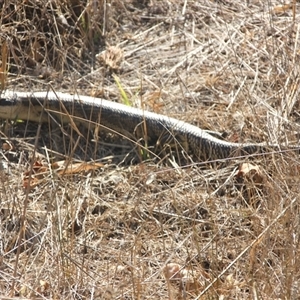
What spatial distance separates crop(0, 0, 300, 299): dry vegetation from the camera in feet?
9.68

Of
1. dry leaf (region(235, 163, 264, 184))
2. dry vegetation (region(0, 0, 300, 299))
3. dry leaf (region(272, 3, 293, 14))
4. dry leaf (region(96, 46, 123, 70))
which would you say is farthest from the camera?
dry leaf (region(272, 3, 293, 14))

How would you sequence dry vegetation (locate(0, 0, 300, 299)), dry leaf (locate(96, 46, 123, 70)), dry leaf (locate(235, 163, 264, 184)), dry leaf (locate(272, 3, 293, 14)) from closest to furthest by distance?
dry vegetation (locate(0, 0, 300, 299))
dry leaf (locate(235, 163, 264, 184))
dry leaf (locate(96, 46, 123, 70))
dry leaf (locate(272, 3, 293, 14))

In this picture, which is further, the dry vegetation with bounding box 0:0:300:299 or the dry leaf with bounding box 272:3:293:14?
the dry leaf with bounding box 272:3:293:14

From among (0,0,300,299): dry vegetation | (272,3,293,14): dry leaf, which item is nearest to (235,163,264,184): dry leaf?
(0,0,300,299): dry vegetation

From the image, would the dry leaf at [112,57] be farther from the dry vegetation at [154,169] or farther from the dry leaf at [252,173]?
the dry leaf at [252,173]

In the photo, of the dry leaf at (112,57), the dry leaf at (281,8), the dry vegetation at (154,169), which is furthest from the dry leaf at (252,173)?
the dry leaf at (281,8)

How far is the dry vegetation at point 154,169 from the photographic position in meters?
2.95

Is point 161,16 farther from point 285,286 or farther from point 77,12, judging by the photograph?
point 285,286

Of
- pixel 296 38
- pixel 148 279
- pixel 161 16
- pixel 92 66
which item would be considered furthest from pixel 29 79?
pixel 148 279

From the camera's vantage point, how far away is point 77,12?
5250mm

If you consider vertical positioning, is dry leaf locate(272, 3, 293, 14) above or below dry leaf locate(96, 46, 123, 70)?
above

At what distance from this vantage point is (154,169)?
4.07 m

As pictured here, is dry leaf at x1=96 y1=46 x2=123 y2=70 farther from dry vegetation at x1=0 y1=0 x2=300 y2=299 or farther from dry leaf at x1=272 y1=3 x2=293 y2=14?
dry leaf at x1=272 y1=3 x2=293 y2=14

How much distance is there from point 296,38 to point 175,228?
1.66 metres
